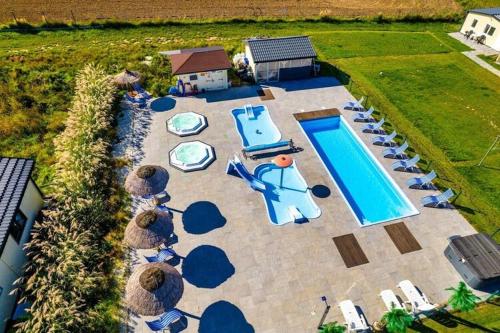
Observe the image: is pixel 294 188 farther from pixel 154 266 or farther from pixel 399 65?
pixel 399 65

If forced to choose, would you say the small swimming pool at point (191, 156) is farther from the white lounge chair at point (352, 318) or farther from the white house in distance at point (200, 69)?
the white lounge chair at point (352, 318)

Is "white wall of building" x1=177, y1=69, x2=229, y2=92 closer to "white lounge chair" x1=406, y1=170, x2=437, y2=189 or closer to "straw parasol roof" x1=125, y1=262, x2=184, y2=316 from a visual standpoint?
"white lounge chair" x1=406, y1=170, x2=437, y2=189

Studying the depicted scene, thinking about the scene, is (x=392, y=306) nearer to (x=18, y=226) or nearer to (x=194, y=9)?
(x=18, y=226)

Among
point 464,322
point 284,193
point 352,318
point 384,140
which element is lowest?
point 352,318

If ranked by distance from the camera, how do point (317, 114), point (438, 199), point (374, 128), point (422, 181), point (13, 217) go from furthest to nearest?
point (317, 114)
point (374, 128)
point (422, 181)
point (438, 199)
point (13, 217)

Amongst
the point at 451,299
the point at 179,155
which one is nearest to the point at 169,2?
the point at 179,155

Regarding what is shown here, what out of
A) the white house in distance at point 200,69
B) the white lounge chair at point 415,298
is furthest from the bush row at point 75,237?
the white lounge chair at point 415,298

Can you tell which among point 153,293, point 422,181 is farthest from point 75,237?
point 422,181

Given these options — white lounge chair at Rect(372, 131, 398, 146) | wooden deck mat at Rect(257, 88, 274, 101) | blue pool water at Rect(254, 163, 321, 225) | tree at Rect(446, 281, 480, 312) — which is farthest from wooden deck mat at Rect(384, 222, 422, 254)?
wooden deck mat at Rect(257, 88, 274, 101)
